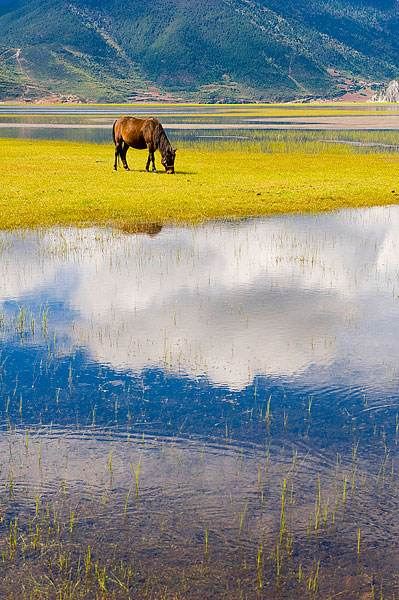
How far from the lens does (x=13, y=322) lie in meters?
14.5

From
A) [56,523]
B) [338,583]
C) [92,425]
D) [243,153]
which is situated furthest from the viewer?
[243,153]

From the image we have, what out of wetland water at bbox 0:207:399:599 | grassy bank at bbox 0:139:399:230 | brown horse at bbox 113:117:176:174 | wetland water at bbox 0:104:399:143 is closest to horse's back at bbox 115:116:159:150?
brown horse at bbox 113:117:176:174

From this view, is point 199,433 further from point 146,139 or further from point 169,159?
point 146,139

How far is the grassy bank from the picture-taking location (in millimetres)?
28297

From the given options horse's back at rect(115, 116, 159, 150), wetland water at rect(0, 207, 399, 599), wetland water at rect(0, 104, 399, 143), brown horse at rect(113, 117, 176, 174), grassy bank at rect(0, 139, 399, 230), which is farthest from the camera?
wetland water at rect(0, 104, 399, 143)

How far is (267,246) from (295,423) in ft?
41.2

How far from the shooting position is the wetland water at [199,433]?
704cm

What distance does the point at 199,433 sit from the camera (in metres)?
9.77

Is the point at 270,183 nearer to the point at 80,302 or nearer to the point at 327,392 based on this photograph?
the point at 80,302

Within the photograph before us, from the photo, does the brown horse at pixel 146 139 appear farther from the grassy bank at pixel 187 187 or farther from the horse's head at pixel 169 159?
the grassy bank at pixel 187 187

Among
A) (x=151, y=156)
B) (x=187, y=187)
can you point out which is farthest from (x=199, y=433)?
(x=151, y=156)

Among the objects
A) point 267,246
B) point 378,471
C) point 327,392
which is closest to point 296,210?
point 267,246

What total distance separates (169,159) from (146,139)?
1.77m

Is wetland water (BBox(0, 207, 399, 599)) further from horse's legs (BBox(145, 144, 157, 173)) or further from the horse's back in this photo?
the horse's back
